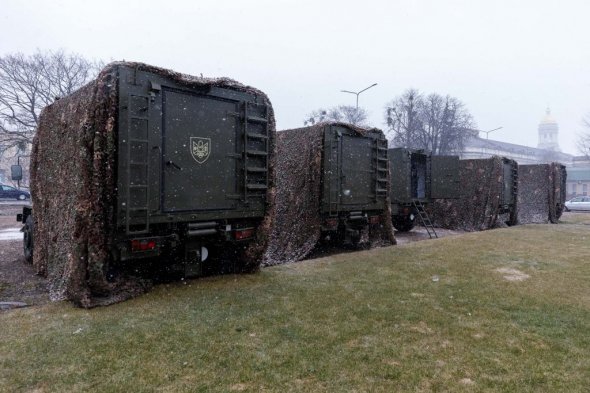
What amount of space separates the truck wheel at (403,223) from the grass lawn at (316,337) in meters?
9.22

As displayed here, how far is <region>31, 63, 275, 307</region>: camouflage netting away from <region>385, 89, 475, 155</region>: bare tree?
1654 inches

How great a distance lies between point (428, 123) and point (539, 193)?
26623 mm

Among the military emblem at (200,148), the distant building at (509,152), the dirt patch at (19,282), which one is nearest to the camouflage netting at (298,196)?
the military emblem at (200,148)

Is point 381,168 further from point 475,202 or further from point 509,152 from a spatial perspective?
point 509,152

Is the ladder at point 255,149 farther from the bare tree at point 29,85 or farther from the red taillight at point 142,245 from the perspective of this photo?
the bare tree at point 29,85

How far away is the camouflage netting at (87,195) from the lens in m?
5.49

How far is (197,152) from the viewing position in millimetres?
6426

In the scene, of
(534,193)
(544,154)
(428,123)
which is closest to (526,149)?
(544,154)

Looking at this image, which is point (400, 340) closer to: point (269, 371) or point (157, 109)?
point (269, 371)

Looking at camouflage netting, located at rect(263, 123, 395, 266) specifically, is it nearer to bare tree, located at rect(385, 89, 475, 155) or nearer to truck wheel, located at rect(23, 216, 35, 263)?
truck wheel, located at rect(23, 216, 35, 263)

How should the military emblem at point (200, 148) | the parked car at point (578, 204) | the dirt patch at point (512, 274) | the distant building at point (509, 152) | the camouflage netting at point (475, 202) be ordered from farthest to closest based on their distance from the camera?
the distant building at point (509, 152) < the parked car at point (578, 204) < the camouflage netting at point (475, 202) < the dirt patch at point (512, 274) < the military emblem at point (200, 148)

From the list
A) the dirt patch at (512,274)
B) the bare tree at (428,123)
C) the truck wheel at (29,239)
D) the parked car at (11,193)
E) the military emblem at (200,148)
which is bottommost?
the dirt patch at (512,274)

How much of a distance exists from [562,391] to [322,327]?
2318 millimetres

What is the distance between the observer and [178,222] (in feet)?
20.7
